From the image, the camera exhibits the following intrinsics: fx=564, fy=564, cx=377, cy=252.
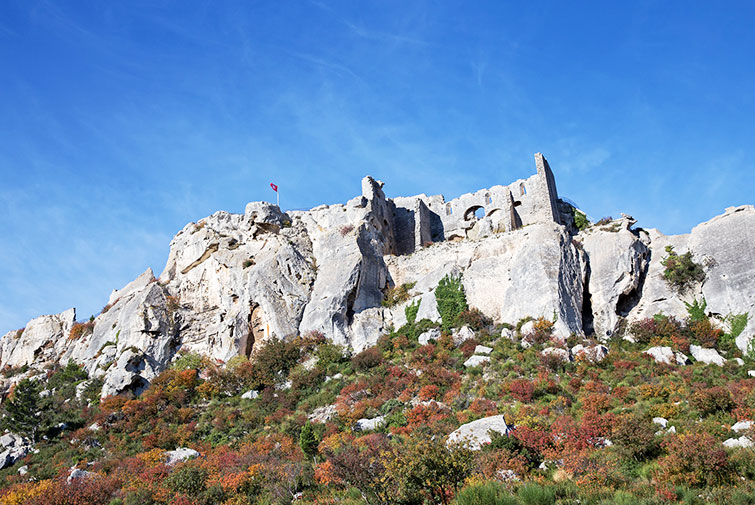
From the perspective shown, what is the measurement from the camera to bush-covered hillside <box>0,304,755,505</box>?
55.7 feet

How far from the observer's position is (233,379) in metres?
39.0

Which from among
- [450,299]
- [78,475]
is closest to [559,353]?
Result: [450,299]

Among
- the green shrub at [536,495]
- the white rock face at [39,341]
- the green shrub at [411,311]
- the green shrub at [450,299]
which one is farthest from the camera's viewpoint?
the white rock face at [39,341]

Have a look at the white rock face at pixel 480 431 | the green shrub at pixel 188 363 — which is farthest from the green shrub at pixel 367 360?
the green shrub at pixel 188 363

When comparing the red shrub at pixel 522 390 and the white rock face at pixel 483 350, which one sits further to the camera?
the white rock face at pixel 483 350

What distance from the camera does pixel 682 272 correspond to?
36.8 metres

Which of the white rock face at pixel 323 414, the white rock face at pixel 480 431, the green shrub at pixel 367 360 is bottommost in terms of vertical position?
the white rock face at pixel 480 431

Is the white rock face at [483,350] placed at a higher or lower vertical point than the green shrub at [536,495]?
higher

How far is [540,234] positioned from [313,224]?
20.8 metres

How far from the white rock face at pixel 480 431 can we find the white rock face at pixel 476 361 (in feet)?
32.0

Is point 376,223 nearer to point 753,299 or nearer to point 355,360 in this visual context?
point 355,360

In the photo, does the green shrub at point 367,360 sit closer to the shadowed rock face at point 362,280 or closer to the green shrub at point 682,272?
the shadowed rock face at point 362,280

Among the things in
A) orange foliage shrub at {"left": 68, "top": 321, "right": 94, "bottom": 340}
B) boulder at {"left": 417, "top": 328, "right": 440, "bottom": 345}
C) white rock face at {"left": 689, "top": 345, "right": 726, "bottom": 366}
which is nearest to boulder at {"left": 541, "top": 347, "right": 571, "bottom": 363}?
white rock face at {"left": 689, "top": 345, "right": 726, "bottom": 366}

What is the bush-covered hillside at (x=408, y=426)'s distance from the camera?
16984 mm
